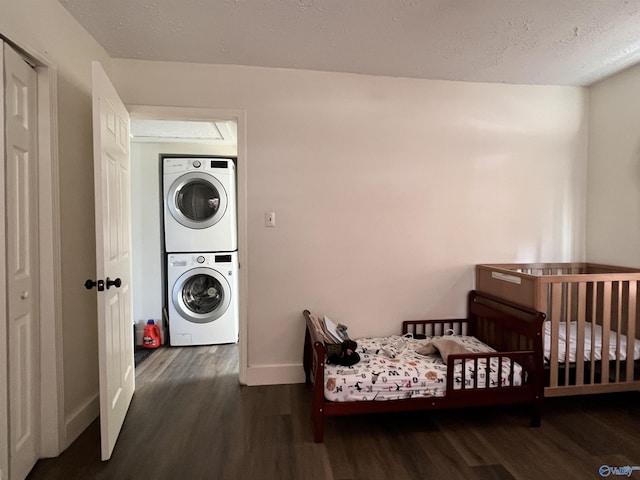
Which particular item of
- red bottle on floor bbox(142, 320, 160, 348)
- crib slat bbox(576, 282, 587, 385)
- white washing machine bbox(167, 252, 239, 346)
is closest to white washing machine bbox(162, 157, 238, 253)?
white washing machine bbox(167, 252, 239, 346)

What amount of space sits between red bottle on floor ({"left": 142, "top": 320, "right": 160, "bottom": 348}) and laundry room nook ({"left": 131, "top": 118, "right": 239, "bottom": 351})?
88 millimetres

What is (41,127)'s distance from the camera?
1564mm

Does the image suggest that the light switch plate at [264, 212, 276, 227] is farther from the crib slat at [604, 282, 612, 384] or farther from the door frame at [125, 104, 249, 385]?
the crib slat at [604, 282, 612, 384]

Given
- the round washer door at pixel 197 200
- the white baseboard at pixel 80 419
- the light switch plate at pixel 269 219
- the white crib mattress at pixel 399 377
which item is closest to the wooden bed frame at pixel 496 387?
the white crib mattress at pixel 399 377

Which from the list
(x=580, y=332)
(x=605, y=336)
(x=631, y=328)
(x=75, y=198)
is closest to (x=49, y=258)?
(x=75, y=198)

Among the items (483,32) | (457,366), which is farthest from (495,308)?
(483,32)

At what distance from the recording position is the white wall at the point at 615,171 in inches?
91.2

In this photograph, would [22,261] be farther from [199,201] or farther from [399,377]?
[399,377]

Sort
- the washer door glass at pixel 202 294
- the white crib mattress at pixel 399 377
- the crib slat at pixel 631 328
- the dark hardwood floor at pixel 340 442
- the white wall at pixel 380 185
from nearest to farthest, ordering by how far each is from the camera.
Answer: the dark hardwood floor at pixel 340 442 < the white crib mattress at pixel 399 377 < the crib slat at pixel 631 328 < the white wall at pixel 380 185 < the washer door glass at pixel 202 294

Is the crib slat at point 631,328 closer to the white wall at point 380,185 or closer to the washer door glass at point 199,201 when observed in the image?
the white wall at point 380,185

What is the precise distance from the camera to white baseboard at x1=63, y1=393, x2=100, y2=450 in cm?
171

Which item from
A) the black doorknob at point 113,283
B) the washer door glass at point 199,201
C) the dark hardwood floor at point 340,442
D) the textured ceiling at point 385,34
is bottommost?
the dark hardwood floor at point 340,442

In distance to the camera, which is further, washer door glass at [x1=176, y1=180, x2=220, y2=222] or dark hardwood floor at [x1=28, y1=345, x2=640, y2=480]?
washer door glass at [x1=176, y1=180, x2=220, y2=222]

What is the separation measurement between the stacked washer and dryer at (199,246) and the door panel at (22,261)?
5.33ft
